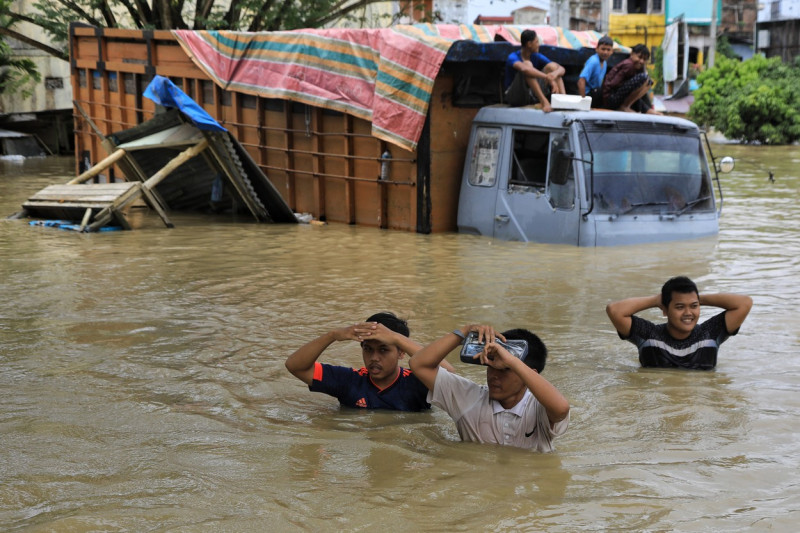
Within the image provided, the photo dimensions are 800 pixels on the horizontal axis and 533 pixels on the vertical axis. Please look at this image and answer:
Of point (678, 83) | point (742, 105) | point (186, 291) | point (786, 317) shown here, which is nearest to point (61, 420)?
point (186, 291)

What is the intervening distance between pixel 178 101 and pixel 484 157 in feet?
12.9

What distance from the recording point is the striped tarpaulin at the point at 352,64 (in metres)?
12.2

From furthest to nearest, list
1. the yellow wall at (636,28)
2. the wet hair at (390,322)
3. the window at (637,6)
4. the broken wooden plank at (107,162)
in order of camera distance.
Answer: the window at (637,6), the yellow wall at (636,28), the broken wooden plank at (107,162), the wet hair at (390,322)

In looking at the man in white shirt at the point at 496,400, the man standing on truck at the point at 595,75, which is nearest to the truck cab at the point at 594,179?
the man standing on truck at the point at 595,75

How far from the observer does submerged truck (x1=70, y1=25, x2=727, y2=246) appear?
1125cm

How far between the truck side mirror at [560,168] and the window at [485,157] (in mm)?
941

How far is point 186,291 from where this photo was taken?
953cm

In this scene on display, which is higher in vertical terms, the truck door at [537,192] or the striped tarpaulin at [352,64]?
the striped tarpaulin at [352,64]

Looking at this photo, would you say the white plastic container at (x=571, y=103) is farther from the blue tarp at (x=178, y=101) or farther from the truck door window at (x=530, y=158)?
the blue tarp at (x=178, y=101)

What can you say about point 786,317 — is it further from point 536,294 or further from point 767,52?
point 767,52

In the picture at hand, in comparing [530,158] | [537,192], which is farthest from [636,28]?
[537,192]

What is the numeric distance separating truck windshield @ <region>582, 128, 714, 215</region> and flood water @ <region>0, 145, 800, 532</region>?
1.60ft

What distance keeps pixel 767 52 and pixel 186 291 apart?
4112 centimetres

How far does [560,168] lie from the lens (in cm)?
1112
